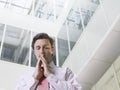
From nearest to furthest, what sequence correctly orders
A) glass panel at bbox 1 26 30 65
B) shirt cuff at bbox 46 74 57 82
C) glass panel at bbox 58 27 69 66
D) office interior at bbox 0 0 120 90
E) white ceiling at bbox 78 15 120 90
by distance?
1. shirt cuff at bbox 46 74 57 82
2. white ceiling at bbox 78 15 120 90
3. office interior at bbox 0 0 120 90
4. glass panel at bbox 1 26 30 65
5. glass panel at bbox 58 27 69 66

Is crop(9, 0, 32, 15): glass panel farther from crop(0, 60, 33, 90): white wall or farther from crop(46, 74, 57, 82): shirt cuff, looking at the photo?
crop(46, 74, 57, 82): shirt cuff

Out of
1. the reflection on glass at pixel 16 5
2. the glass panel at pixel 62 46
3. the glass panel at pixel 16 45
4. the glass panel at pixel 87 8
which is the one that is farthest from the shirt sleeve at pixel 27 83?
the reflection on glass at pixel 16 5

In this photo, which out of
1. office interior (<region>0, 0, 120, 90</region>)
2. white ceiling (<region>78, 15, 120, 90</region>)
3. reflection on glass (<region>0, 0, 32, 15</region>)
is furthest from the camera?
reflection on glass (<region>0, 0, 32, 15</region>)

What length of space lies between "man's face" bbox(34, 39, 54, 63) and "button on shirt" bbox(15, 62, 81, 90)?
6 cm

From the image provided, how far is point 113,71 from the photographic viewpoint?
3723mm

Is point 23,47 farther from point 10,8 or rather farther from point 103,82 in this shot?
point 103,82

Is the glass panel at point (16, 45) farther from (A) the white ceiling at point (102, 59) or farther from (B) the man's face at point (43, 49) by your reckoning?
(B) the man's face at point (43, 49)

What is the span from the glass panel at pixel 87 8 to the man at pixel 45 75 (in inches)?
136

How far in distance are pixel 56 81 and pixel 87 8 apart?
416 cm

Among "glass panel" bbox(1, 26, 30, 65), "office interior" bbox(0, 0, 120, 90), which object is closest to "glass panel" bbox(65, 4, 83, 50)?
"office interior" bbox(0, 0, 120, 90)

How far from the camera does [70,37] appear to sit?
18.5 ft

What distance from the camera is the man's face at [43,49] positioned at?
4.09ft

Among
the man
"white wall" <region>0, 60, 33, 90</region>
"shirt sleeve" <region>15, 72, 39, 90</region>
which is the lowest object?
"white wall" <region>0, 60, 33, 90</region>

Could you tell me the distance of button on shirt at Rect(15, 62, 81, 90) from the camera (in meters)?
1.18
